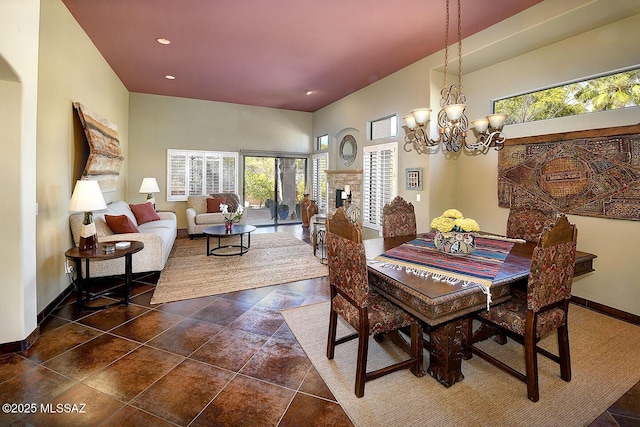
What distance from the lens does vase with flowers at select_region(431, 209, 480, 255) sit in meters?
2.42

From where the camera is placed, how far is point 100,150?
4145mm

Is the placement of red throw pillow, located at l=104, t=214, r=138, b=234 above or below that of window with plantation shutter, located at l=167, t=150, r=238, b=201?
below

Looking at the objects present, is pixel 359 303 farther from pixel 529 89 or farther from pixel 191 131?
pixel 191 131

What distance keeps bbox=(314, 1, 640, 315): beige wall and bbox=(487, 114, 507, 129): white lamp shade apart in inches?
57.9

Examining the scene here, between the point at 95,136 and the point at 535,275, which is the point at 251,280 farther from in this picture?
the point at 535,275

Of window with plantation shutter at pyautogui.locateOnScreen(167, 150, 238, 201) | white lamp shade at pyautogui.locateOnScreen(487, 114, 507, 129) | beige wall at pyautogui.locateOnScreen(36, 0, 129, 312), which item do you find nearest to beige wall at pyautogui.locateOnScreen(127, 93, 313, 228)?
window with plantation shutter at pyautogui.locateOnScreen(167, 150, 238, 201)

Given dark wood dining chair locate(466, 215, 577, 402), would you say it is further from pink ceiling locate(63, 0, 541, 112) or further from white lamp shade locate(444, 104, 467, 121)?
pink ceiling locate(63, 0, 541, 112)

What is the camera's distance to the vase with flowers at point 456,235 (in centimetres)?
242

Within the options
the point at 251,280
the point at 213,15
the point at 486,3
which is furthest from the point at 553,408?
the point at 213,15

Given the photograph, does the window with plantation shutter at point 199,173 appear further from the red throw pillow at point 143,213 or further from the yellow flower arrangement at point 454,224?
the yellow flower arrangement at point 454,224

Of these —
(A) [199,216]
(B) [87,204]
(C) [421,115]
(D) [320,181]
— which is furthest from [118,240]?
(D) [320,181]

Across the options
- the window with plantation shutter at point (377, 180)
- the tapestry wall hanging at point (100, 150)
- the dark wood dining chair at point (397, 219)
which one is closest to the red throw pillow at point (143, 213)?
the tapestry wall hanging at point (100, 150)

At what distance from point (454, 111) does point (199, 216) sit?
229 inches

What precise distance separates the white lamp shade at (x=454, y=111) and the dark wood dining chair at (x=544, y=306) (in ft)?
3.67
